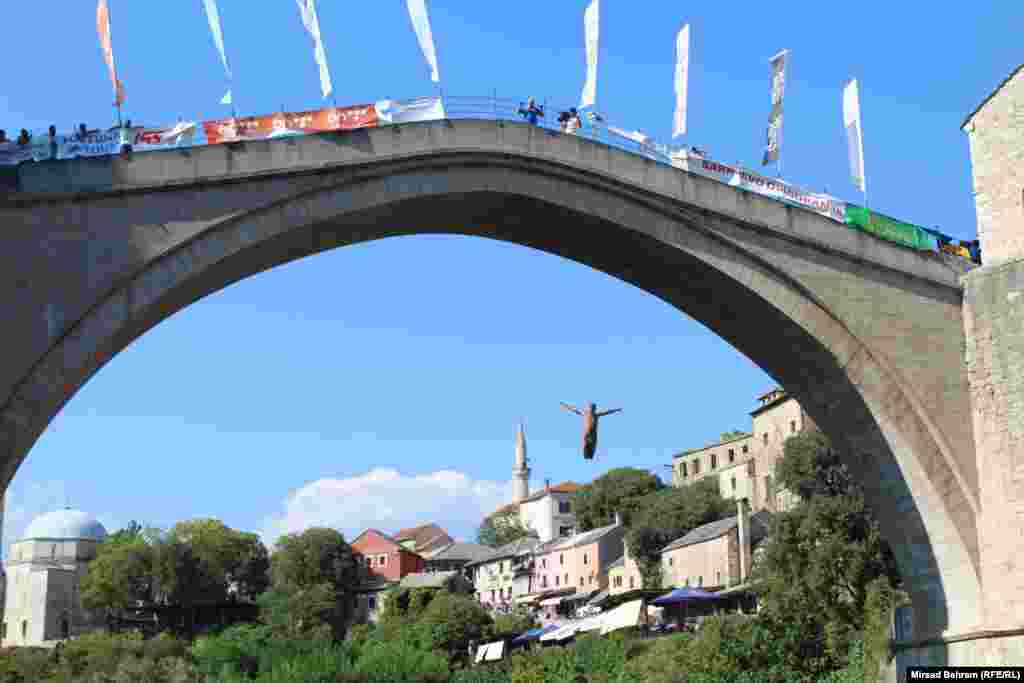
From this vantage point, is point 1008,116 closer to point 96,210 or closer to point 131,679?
point 96,210

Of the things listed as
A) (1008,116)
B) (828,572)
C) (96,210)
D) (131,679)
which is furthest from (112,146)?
(131,679)

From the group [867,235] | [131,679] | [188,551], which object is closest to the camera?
[867,235]

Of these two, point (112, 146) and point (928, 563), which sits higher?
point (112, 146)

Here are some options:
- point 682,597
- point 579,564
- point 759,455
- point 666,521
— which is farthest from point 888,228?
point 579,564

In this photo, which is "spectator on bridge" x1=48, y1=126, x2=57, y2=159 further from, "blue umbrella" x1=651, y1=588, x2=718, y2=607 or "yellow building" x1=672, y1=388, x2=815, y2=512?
"yellow building" x1=672, y1=388, x2=815, y2=512

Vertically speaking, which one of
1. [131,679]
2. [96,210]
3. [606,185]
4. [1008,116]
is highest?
[1008,116]

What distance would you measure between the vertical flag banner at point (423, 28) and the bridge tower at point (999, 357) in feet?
27.4

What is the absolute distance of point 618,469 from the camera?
9088 cm

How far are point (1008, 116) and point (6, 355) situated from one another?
577 inches

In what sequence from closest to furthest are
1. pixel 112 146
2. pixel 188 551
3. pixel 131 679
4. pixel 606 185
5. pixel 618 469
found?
pixel 112 146, pixel 606 185, pixel 131 679, pixel 188 551, pixel 618 469

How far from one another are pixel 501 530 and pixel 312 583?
1289 inches

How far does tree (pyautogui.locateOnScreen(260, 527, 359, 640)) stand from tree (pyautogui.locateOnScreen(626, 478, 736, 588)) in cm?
1787

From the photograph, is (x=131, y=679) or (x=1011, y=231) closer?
(x=1011, y=231)

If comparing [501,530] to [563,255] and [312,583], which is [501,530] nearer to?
[312,583]
